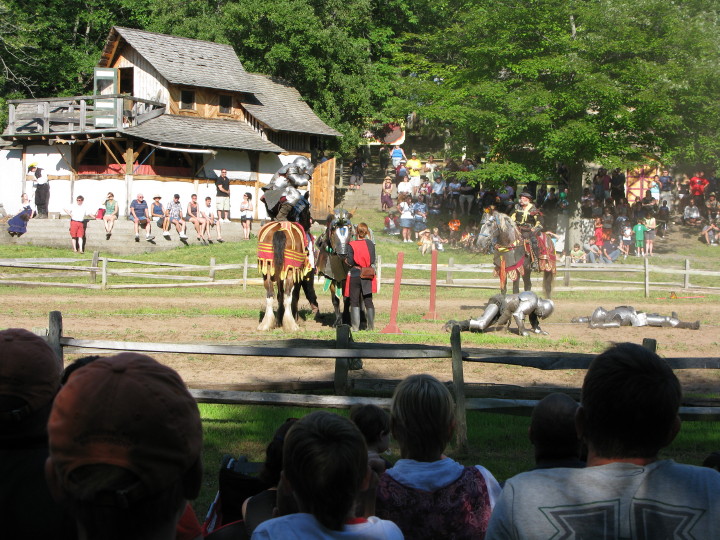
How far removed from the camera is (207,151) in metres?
34.8

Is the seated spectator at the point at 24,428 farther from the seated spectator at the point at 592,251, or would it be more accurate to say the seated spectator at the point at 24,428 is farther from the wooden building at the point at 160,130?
the wooden building at the point at 160,130

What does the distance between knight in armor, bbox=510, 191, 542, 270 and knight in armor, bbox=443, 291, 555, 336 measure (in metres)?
3.35

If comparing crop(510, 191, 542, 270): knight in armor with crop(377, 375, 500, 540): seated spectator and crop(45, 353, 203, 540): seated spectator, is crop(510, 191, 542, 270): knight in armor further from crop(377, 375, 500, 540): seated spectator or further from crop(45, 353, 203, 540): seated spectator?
crop(45, 353, 203, 540): seated spectator

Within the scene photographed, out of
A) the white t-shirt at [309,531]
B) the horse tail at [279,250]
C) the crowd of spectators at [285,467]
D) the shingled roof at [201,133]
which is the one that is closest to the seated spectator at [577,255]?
the shingled roof at [201,133]

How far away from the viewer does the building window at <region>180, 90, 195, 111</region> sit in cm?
3722

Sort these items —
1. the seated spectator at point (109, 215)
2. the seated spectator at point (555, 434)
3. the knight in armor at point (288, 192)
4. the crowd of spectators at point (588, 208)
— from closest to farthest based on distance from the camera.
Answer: the seated spectator at point (555, 434) < the knight in armor at point (288, 192) < the seated spectator at point (109, 215) < the crowd of spectators at point (588, 208)

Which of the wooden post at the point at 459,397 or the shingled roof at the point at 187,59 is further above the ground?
the shingled roof at the point at 187,59

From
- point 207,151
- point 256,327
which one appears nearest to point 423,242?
point 207,151

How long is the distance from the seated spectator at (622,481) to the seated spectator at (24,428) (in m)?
1.46

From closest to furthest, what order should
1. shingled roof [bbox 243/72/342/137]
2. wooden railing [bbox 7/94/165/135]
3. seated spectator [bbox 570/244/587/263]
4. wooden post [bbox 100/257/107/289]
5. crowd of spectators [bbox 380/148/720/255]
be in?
wooden post [bbox 100/257/107/289], seated spectator [bbox 570/244/587/263], crowd of spectators [bbox 380/148/720/255], wooden railing [bbox 7/94/165/135], shingled roof [bbox 243/72/342/137]

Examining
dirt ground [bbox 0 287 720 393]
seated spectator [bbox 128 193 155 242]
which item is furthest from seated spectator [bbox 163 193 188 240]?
dirt ground [bbox 0 287 720 393]

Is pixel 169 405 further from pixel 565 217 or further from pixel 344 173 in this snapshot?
pixel 344 173

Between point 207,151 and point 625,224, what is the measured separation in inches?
655

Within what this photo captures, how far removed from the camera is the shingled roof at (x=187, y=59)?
3659 centimetres
